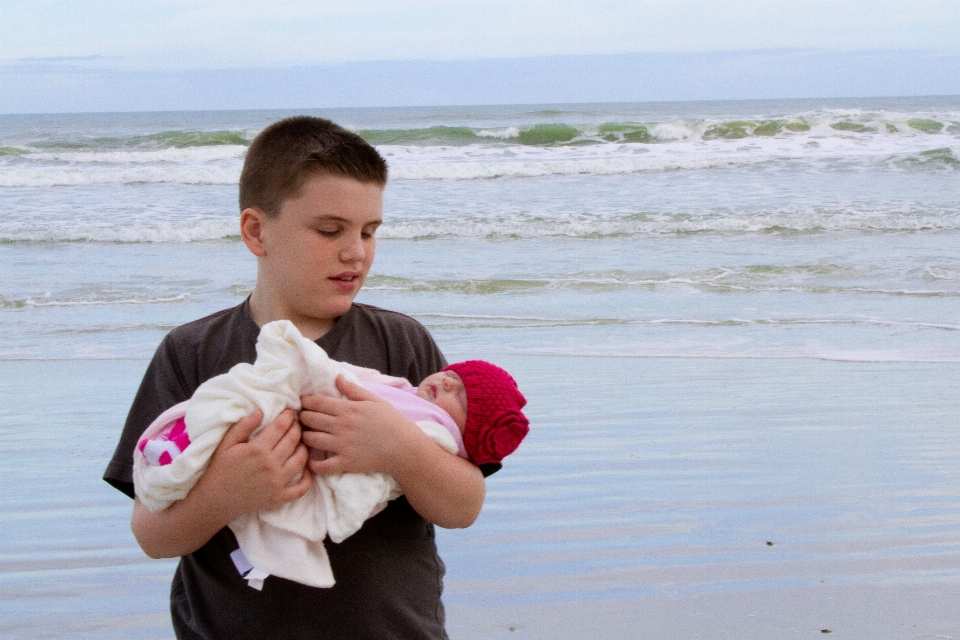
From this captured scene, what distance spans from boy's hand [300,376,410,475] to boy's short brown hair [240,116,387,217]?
0.41 metres

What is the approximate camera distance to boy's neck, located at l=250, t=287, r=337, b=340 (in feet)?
6.07

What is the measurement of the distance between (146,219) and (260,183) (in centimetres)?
1246

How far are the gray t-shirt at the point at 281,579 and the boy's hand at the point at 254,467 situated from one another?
23 cm

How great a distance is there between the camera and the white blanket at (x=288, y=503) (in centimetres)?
152

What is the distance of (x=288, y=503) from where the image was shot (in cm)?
159

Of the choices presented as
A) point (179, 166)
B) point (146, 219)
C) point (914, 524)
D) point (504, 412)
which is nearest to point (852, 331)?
point (914, 524)

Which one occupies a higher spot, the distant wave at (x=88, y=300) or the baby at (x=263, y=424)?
the baby at (x=263, y=424)

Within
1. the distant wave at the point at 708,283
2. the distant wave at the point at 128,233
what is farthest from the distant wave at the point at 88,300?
the distant wave at the point at 128,233

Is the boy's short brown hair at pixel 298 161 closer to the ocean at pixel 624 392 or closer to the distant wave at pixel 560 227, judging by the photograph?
the ocean at pixel 624 392

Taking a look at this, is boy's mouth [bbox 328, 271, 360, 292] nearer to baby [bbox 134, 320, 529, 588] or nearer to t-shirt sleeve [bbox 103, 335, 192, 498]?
baby [bbox 134, 320, 529, 588]

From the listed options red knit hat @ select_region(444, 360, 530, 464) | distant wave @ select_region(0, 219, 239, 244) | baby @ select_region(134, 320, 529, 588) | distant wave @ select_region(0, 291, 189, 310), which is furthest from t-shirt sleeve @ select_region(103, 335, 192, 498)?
distant wave @ select_region(0, 219, 239, 244)

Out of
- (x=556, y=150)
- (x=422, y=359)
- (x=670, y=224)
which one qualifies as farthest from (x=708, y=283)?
(x=556, y=150)

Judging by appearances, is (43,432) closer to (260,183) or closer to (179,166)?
(260,183)

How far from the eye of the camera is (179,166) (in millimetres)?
20609
